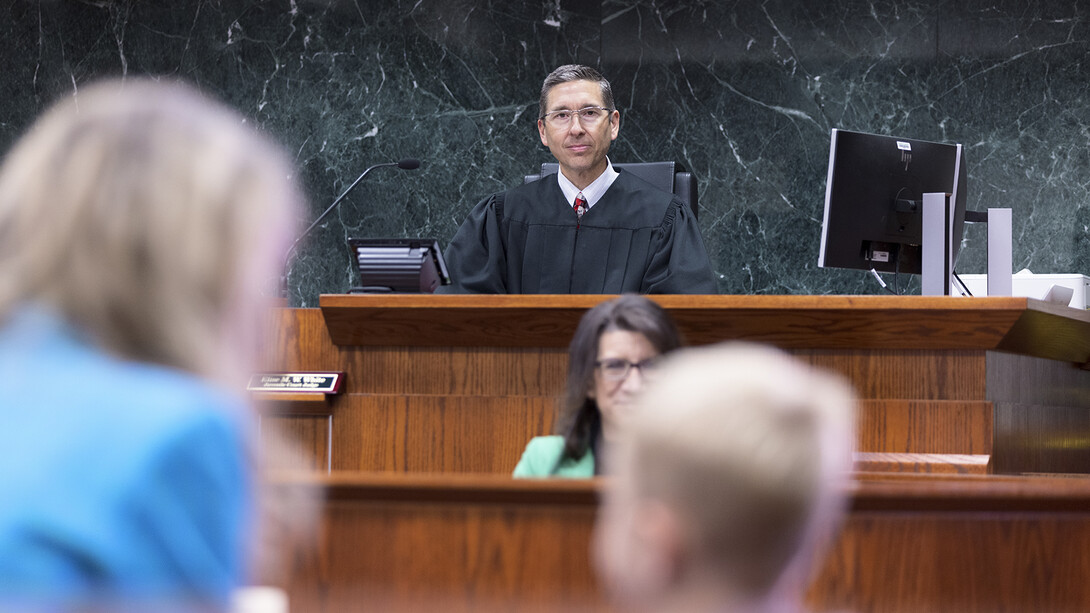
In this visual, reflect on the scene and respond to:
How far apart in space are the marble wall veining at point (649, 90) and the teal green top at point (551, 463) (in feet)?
12.1

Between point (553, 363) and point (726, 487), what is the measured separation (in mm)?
2358

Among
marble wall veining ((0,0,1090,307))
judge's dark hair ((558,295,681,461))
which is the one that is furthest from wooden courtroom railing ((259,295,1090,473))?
marble wall veining ((0,0,1090,307))

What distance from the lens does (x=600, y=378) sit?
2.25 m

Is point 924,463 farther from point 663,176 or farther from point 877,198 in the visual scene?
point 663,176

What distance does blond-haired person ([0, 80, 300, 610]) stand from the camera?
0.65 meters

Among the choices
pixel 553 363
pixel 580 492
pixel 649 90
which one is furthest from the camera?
pixel 649 90

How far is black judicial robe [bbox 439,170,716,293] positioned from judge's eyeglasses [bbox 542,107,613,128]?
27 cm

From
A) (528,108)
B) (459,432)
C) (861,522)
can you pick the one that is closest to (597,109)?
(459,432)

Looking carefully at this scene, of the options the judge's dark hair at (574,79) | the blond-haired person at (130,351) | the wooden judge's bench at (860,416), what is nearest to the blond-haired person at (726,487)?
the blond-haired person at (130,351)

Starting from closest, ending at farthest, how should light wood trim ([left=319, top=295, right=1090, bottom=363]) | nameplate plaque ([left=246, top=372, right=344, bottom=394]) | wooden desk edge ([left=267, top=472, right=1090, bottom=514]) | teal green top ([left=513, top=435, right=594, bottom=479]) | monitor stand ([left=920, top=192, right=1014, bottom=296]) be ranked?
wooden desk edge ([left=267, top=472, right=1090, bottom=514]), teal green top ([left=513, top=435, right=594, bottom=479]), light wood trim ([left=319, top=295, right=1090, bottom=363]), nameplate plaque ([left=246, top=372, right=344, bottom=394]), monitor stand ([left=920, top=192, right=1014, bottom=296])

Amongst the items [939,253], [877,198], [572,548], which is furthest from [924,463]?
[572,548]

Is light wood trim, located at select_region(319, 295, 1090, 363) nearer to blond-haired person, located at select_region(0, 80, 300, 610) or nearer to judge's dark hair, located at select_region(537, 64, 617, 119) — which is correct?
judge's dark hair, located at select_region(537, 64, 617, 119)

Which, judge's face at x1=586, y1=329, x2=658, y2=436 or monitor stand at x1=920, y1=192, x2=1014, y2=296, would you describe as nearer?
judge's face at x1=586, y1=329, x2=658, y2=436

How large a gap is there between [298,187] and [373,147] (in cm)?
46
